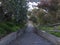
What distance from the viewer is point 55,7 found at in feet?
68.5

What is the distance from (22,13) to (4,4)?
470 cm

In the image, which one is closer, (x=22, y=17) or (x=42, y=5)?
(x=22, y=17)

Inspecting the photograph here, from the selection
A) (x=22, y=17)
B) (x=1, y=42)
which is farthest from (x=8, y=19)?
(x=1, y=42)

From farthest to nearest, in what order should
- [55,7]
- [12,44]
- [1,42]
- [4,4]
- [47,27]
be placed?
[55,7], [47,27], [4,4], [12,44], [1,42]

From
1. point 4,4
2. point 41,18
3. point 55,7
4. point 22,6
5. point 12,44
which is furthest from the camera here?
point 41,18

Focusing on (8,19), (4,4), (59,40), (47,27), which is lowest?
(59,40)

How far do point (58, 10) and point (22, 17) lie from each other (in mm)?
3520

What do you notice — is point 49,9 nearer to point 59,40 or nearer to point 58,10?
point 58,10

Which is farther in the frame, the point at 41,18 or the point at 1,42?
the point at 41,18

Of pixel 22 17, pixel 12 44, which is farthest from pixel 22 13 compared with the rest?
pixel 12 44

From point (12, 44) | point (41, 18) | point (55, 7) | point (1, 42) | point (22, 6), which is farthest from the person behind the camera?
point (41, 18)

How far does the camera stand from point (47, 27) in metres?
16.6

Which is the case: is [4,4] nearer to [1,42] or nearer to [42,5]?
[1,42]

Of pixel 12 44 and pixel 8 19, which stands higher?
pixel 8 19
